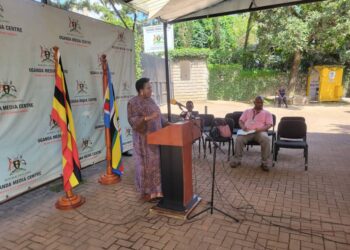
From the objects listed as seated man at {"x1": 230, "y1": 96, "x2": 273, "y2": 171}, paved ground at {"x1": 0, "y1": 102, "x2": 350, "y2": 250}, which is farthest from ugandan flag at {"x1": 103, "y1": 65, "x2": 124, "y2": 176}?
seated man at {"x1": 230, "y1": 96, "x2": 273, "y2": 171}

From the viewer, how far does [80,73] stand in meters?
4.24

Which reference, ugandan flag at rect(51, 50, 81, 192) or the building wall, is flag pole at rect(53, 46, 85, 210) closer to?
ugandan flag at rect(51, 50, 81, 192)

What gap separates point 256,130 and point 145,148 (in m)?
2.29

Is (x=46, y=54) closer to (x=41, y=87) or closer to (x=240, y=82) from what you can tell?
(x=41, y=87)

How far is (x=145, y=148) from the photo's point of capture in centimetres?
343

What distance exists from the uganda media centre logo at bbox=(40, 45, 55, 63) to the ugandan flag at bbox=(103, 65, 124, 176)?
819mm

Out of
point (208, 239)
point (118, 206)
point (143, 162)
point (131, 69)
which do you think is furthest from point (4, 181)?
point (131, 69)

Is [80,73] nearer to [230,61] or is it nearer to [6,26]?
[6,26]

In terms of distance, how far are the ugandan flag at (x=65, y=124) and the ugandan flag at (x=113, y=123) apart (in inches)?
29.3

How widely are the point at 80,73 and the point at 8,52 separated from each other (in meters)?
1.16

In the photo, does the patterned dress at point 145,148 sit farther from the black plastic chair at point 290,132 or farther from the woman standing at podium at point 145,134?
the black plastic chair at point 290,132

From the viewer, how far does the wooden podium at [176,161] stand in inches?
117

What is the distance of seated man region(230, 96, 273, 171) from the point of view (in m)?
4.71

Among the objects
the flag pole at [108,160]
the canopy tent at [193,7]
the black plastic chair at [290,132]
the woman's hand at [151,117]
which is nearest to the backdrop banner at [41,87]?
the flag pole at [108,160]
